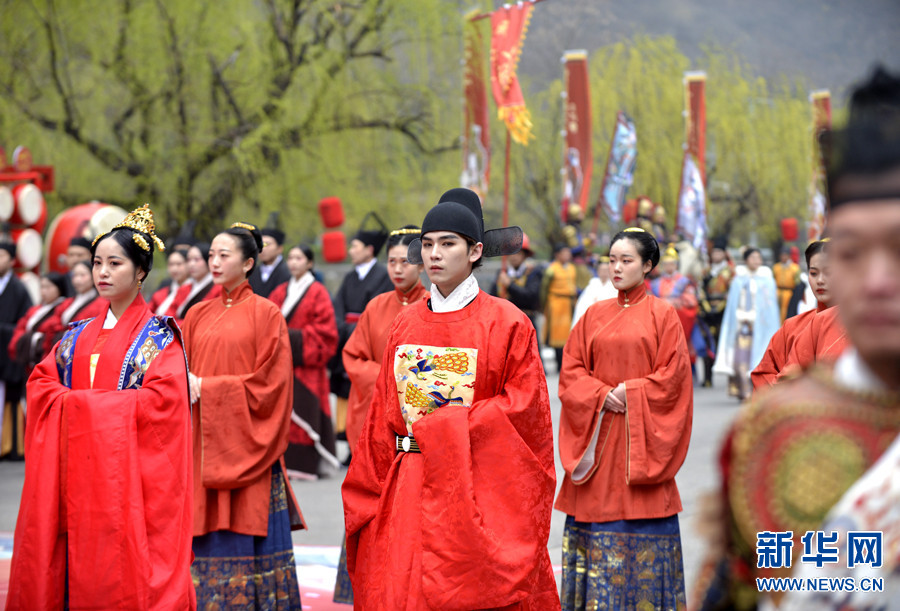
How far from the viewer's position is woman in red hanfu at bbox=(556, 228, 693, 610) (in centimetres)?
448

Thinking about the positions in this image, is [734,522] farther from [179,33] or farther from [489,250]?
[179,33]

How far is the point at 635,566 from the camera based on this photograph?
14.7 feet

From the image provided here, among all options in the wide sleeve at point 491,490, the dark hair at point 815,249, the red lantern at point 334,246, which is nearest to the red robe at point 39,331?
the red lantern at point 334,246

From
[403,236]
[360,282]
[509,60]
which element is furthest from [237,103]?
[403,236]

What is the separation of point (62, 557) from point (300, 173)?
44.5 feet

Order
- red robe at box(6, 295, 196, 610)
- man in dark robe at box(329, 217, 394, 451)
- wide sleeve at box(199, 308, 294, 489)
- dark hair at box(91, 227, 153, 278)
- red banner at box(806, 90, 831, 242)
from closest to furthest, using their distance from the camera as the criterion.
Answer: red robe at box(6, 295, 196, 610) < dark hair at box(91, 227, 153, 278) < wide sleeve at box(199, 308, 294, 489) < man in dark robe at box(329, 217, 394, 451) < red banner at box(806, 90, 831, 242)

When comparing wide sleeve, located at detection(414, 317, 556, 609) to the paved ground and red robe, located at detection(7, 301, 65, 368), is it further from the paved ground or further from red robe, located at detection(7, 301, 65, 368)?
red robe, located at detection(7, 301, 65, 368)

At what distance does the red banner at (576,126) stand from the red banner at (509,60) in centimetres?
260

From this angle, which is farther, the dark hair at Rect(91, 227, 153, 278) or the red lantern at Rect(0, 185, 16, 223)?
the red lantern at Rect(0, 185, 16, 223)

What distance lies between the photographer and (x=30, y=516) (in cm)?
365

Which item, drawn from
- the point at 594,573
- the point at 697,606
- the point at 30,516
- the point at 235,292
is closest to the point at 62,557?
the point at 30,516

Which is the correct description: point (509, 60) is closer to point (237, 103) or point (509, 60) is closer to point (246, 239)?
point (237, 103)


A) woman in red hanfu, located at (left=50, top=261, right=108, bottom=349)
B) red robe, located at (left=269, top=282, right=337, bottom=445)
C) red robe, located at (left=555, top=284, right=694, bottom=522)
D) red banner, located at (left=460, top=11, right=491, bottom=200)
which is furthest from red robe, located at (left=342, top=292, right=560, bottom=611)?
red banner, located at (left=460, top=11, right=491, bottom=200)

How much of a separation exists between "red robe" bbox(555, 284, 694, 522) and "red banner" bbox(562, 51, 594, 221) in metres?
11.0
